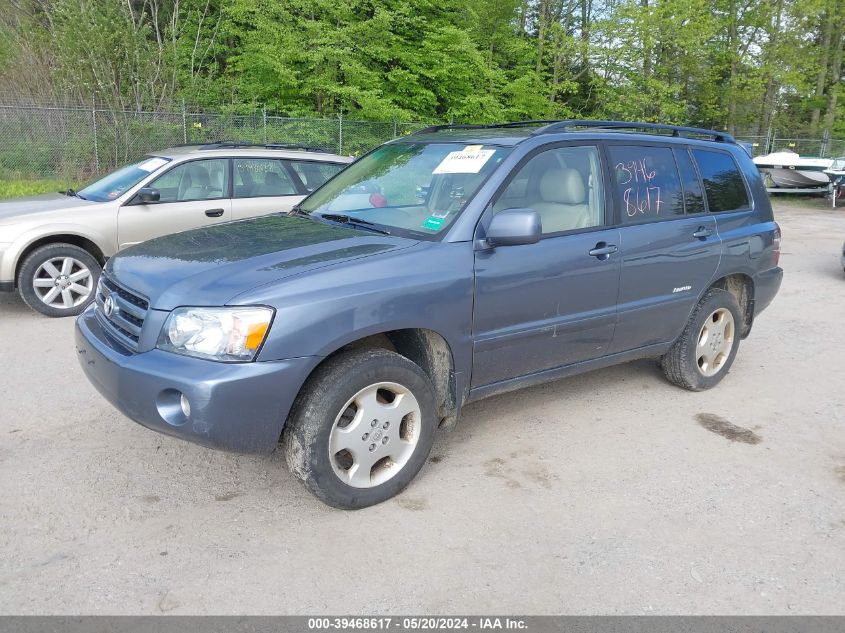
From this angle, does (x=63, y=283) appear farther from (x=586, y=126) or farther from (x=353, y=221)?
(x=586, y=126)

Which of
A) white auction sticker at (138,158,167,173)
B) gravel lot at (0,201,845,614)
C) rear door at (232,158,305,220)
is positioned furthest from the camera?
A: rear door at (232,158,305,220)

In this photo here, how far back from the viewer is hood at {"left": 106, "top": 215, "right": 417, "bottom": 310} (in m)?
3.05

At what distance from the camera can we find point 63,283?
665 centimetres

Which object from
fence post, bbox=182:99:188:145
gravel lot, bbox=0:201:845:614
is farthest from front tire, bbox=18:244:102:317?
Answer: fence post, bbox=182:99:188:145

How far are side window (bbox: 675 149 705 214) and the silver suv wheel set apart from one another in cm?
542

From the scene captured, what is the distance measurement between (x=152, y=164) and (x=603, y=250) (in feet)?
17.0

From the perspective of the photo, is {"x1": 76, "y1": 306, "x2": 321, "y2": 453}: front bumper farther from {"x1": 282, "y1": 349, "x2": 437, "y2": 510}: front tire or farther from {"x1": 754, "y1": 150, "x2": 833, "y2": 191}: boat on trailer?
{"x1": 754, "y1": 150, "x2": 833, "y2": 191}: boat on trailer

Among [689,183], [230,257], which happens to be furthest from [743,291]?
[230,257]
